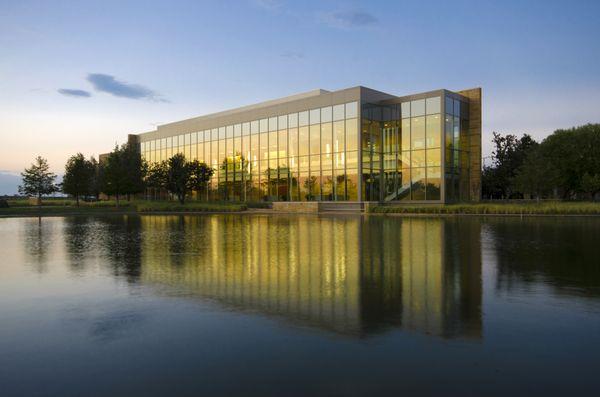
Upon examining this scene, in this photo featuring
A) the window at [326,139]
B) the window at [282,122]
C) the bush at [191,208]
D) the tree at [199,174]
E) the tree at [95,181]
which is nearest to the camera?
the bush at [191,208]

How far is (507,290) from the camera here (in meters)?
8.62

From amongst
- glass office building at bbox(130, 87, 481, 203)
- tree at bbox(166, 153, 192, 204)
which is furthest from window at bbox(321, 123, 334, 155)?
tree at bbox(166, 153, 192, 204)

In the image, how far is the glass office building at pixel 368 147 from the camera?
48.5 metres

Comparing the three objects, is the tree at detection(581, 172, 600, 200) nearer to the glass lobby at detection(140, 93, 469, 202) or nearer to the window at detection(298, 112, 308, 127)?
the glass lobby at detection(140, 93, 469, 202)

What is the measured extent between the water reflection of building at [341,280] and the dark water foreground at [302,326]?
5 centimetres

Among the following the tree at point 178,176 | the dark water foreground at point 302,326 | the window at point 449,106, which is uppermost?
the window at point 449,106

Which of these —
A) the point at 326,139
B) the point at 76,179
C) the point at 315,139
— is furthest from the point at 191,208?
the point at 76,179

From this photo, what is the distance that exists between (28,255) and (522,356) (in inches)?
580

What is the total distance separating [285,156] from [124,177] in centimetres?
2431

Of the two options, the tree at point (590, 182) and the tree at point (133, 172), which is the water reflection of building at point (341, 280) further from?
the tree at point (133, 172)

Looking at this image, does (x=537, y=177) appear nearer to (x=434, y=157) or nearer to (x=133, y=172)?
(x=434, y=157)

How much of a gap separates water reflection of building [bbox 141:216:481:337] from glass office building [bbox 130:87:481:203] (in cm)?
3341

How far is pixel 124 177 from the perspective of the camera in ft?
212

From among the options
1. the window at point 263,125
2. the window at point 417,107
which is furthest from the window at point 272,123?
the window at point 417,107
